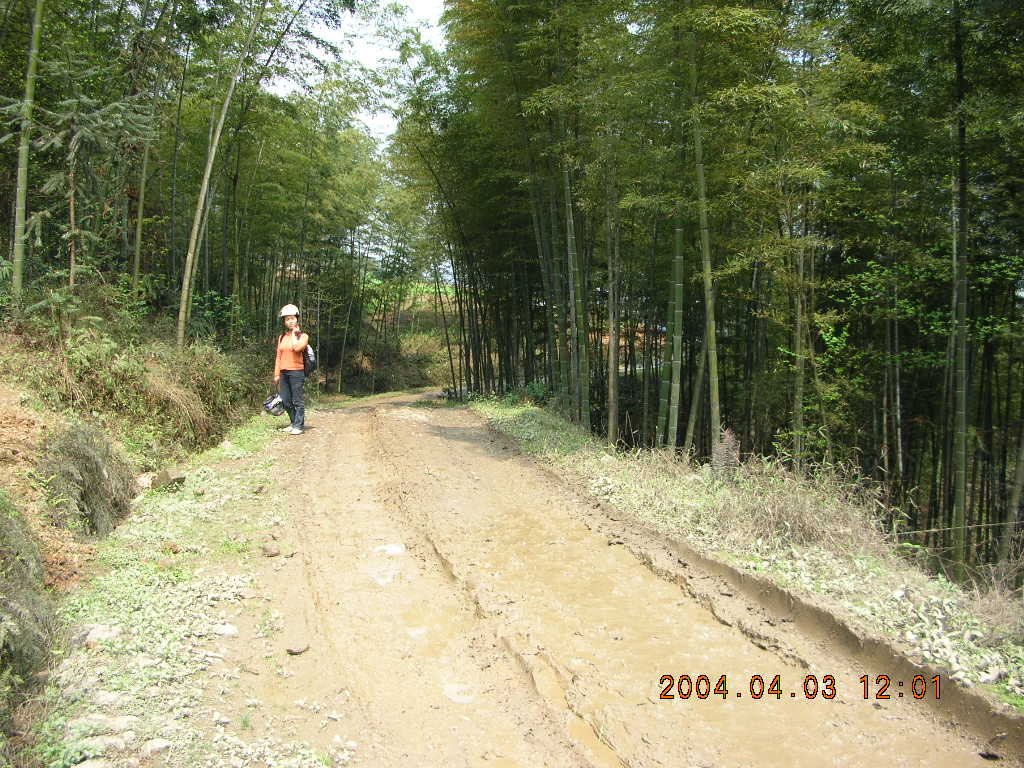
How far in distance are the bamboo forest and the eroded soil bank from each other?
6.58 ft

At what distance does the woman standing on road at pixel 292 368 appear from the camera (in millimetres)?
6875

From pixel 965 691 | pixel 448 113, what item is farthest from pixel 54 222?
pixel 965 691

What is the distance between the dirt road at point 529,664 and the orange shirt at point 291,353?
2.74 m

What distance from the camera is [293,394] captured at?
7.07 meters

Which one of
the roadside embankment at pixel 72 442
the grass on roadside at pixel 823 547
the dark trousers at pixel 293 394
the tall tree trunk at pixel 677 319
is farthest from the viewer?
the dark trousers at pixel 293 394

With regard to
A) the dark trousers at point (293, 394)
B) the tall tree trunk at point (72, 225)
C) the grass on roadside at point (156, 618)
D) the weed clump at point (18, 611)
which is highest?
the tall tree trunk at point (72, 225)

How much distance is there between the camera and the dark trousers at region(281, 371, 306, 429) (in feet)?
22.9

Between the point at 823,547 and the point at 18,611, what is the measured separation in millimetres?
3892

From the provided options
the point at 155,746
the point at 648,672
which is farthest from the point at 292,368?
the point at 648,672

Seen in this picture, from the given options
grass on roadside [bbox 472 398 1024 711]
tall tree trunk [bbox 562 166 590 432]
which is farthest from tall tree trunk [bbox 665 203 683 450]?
tall tree trunk [bbox 562 166 590 432]

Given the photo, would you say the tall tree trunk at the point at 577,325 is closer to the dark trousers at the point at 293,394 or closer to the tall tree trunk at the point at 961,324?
the dark trousers at the point at 293,394

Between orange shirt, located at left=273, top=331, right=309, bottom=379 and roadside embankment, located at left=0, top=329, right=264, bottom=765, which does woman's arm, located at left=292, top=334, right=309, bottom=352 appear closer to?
orange shirt, located at left=273, top=331, right=309, bottom=379

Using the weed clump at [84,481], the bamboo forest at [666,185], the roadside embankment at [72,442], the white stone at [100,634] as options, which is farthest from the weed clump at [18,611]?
the bamboo forest at [666,185]
